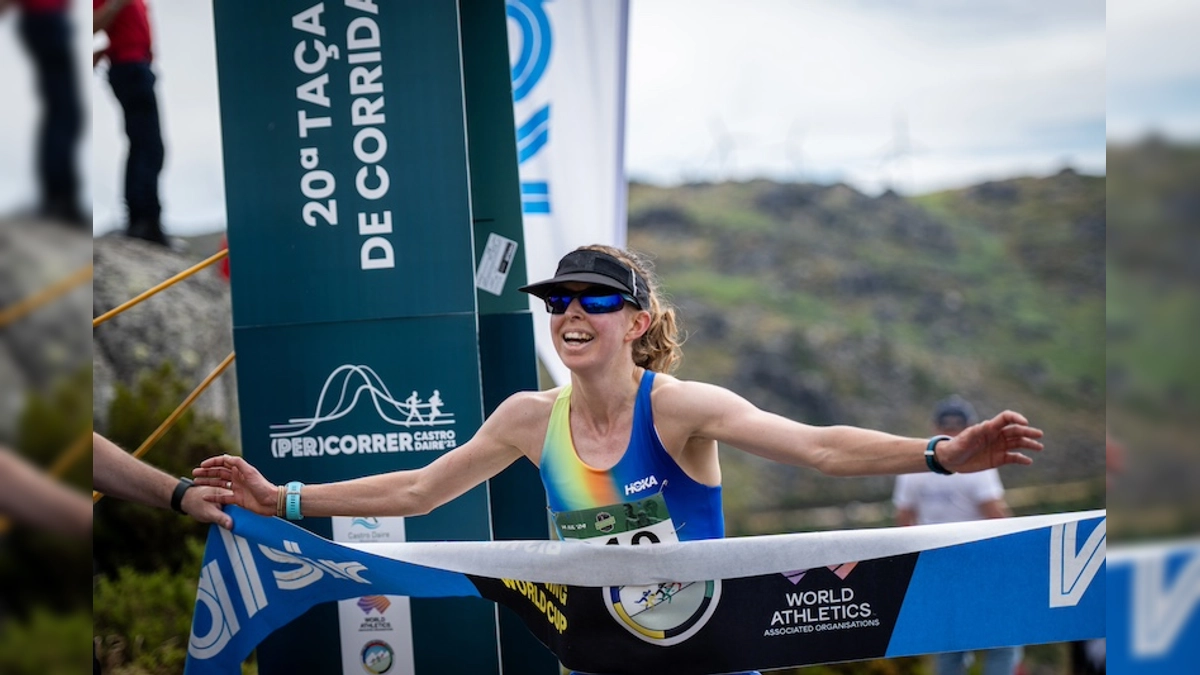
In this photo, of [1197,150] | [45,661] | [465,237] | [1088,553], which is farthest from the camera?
[465,237]

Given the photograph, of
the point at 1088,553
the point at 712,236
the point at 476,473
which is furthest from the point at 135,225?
the point at 712,236

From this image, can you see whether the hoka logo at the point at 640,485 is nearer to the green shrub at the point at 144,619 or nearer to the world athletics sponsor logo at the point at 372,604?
the world athletics sponsor logo at the point at 372,604

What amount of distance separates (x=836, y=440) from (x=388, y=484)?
1.42 m

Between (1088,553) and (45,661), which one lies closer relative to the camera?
(45,661)

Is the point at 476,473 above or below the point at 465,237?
below

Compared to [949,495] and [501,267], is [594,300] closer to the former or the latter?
[501,267]

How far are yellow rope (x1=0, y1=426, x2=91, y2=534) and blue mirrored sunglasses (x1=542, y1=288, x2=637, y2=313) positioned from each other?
98.4 inches

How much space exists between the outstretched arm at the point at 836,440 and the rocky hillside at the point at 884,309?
27884 millimetres

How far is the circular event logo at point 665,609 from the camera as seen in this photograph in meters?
3.53

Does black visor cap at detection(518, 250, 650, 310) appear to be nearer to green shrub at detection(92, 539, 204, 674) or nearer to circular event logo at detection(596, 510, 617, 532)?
circular event logo at detection(596, 510, 617, 532)

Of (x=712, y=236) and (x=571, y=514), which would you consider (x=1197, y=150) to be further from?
(x=712, y=236)

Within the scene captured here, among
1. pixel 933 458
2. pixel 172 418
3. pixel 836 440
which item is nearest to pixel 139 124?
pixel 172 418

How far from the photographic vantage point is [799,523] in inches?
1280

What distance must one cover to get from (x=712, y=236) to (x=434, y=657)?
44990 millimetres
